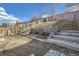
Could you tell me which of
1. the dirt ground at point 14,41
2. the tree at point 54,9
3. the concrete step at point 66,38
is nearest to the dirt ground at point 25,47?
the dirt ground at point 14,41

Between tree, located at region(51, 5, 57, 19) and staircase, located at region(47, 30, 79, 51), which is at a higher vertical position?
tree, located at region(51, 5, 57, 19)

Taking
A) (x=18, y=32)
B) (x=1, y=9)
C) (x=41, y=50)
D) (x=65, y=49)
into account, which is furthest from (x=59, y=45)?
(x=1, y=9)

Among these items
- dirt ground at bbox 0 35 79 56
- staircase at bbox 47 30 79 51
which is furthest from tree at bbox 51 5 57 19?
dirt ground at bbox 0 35 79 56

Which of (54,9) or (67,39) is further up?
(54,9)

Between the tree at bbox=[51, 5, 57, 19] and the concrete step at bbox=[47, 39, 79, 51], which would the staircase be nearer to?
the concrete step at bbox=[47, 39, 79, 51]

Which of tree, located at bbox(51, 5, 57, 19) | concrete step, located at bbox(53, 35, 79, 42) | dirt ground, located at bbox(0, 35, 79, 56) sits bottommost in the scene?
dirt ground, located at bbox(0, 35, 79, 56)

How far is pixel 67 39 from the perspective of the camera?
6.53 ft

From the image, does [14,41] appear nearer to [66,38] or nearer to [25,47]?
[25,47]

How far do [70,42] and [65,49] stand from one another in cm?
10

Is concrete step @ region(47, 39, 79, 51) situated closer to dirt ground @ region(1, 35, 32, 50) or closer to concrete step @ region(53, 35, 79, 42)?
concrete step @ region(53, 35, 79, 42)

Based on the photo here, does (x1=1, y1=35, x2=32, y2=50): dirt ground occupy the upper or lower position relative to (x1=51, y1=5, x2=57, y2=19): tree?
lower

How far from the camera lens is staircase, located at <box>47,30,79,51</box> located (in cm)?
195

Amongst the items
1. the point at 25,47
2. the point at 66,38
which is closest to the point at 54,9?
the point at 66,38

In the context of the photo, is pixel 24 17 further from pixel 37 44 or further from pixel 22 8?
pixel 37 44
